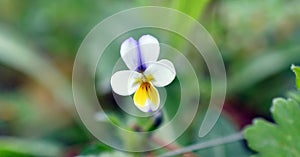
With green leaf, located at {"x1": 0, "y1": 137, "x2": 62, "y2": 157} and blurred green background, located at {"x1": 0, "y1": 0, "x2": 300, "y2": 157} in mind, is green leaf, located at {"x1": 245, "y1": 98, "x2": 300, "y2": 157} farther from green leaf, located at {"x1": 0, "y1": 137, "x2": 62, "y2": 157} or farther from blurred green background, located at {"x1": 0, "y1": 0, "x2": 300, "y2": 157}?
green leaf, located at {"x1": 0, "y1": 137, "x2": 62, "y2": 157}

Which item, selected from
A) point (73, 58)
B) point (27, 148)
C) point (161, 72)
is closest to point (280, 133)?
point (161, 72)

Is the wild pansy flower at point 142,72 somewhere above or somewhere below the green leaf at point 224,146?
below

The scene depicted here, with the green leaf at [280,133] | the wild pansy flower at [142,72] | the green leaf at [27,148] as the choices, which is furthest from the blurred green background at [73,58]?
the wild pansy flower at [142,72]

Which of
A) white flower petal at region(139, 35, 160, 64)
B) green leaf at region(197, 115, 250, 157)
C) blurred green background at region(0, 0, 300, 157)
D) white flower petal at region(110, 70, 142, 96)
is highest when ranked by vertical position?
blurred green background at region(0, 0, 300, 157)

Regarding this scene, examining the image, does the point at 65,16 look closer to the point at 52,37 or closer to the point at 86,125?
the point at 52,37

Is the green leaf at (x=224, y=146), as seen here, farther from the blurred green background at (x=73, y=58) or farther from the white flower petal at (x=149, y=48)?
the white flower petal at (x=149, y=48)

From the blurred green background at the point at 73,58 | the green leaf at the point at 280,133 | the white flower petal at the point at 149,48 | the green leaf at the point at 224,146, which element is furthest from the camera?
the blurred green background at the point at 73,58

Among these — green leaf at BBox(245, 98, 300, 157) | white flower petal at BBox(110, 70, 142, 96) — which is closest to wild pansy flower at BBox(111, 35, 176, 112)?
white flower petal at BBox(110, 70, 142, 96)

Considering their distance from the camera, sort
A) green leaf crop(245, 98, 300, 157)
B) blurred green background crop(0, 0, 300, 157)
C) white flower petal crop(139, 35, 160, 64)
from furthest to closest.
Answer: blurred green background crop(0, 0, 300, 157) < green leaf crop(245, 98, 300, 157) < white flower petal crop(139, 35, 160, 64)
